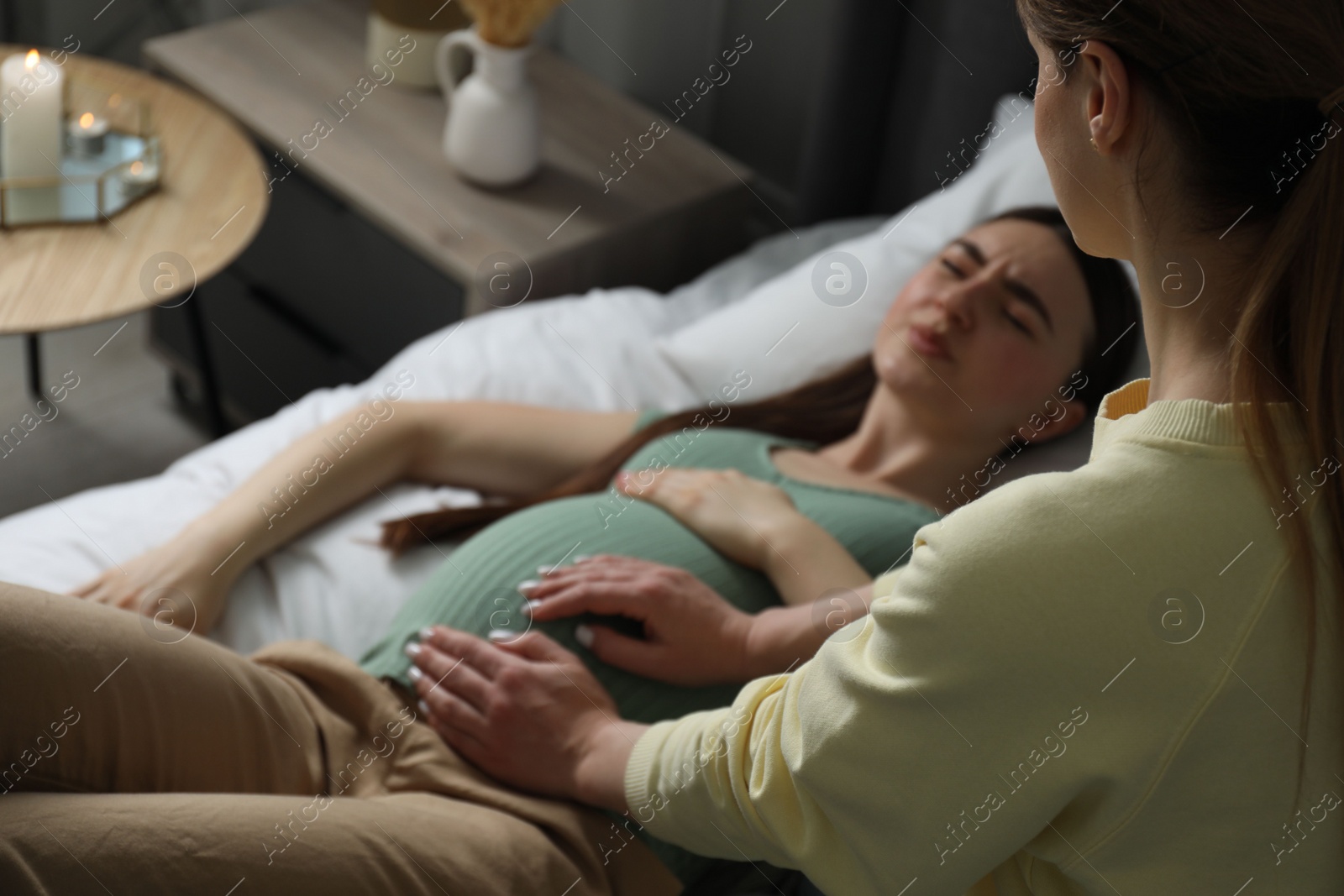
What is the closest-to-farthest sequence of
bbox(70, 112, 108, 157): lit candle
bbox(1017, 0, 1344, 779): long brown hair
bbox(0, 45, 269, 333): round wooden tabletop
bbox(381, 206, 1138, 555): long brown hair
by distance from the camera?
bbox(1017, 0, 1344, 779): long brown hair, bbox(381, 206, 1138, 555): long brown hair, bbox(0, 45, 269, 333): round wooden tabletop, bbox(70, 112, 108, 157): lit candle

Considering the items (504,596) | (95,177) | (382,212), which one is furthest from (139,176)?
(504,596)

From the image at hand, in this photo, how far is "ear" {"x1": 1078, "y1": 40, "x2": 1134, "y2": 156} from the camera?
65 centimetres

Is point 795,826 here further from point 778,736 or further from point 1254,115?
point 1254,115

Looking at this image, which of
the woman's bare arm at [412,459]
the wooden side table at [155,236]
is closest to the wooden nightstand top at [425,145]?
the wooden side table at [155,236]

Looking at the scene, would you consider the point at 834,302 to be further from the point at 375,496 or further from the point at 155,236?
the point at 155,236

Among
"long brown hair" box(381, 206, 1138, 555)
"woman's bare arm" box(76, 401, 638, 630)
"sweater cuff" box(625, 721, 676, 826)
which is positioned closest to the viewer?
"sweater cuff" box(625, 721, 676, 826)

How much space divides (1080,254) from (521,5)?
90 cm

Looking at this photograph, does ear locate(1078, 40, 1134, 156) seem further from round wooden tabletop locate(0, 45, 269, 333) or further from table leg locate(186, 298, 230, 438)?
table leg locate(186, 298, 230, 438)

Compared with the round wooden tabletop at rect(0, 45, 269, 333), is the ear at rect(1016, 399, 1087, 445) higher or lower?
higher

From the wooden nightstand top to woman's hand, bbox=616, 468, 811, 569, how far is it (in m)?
0.62

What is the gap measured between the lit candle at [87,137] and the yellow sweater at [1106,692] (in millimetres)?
1463

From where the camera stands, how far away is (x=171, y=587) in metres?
1.16

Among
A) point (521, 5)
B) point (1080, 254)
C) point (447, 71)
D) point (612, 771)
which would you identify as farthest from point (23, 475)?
point (1080, 254)

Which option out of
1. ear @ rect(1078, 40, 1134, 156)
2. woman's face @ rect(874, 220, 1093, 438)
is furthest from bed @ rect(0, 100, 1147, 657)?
ear @ rect(1078, 40, 1134, 156)
